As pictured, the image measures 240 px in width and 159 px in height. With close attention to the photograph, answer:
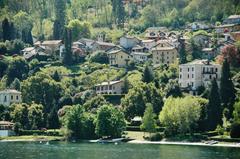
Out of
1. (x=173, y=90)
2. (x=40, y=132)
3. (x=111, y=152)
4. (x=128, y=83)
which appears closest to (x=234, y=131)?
(x=111, y=152)

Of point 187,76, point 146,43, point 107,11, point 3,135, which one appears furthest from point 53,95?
point 107,11

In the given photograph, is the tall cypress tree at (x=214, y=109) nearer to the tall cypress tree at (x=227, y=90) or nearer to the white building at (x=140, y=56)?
the tall cypress tree at (x=227, y=90)

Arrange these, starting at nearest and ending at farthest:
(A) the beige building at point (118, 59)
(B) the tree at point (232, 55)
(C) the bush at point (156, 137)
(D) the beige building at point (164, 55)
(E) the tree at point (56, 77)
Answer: (C) the bush at point (156, 137)
(B) the tree at point (232, 55)
(E) the tree at point (56, 77)
(D) the beige building at point (164, 55)
(A) the beige building at point (118, 59)

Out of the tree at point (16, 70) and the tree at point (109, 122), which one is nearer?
the tree at point (109, 122)

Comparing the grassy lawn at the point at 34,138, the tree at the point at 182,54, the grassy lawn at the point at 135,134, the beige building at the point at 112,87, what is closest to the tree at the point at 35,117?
the grassy lawn at the point at 34,138

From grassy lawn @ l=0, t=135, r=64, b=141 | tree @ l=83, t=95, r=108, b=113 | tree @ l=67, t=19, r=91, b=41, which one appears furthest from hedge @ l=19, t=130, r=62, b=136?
tree @ l=67, t=19, r=91, b=41
